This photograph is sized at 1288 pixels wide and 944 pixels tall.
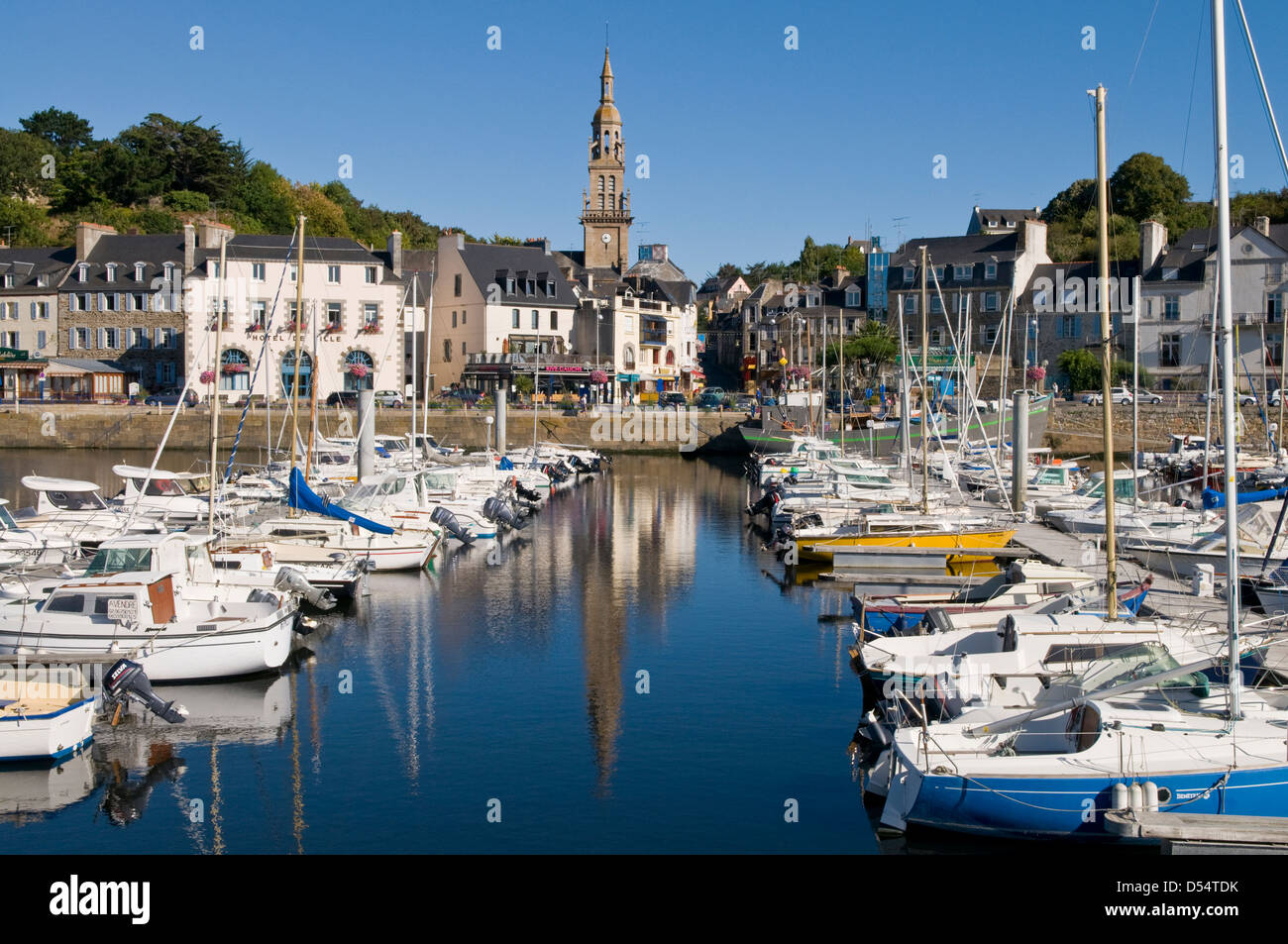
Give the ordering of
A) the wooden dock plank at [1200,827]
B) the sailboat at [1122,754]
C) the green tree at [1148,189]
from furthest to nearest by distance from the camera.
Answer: the green tree at [1148,189]
the sailboat at [1122,754]
the wooden dock plank at [1200,827]

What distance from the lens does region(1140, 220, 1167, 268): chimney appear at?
8100 centimetres

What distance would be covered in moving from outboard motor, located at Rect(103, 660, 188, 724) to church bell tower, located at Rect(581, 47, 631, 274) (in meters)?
86.1

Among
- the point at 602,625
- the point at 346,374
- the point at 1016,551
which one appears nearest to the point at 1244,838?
the point at 602,625

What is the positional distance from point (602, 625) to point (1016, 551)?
1303 centimetres

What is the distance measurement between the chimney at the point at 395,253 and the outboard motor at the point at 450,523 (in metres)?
48.1

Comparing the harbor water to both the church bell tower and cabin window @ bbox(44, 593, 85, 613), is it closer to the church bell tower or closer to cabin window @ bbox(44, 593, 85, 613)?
cabin window @ bbox(44, 593, 85, 613)

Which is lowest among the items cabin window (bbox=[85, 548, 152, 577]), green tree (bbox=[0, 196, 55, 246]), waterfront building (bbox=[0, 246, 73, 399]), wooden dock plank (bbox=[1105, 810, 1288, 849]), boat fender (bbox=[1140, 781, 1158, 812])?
wooden dock plank (bbox=[1105, 810, 1288, 849])

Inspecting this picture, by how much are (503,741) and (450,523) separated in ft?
65.7

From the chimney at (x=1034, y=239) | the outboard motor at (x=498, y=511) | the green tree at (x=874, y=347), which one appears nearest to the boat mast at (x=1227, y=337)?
the outboard motor at (x=498, y=511)

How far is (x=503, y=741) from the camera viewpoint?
21141 millimetres

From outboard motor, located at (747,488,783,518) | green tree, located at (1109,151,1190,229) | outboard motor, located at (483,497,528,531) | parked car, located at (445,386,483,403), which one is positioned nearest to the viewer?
outboard motor, located at (483,497,528,531)

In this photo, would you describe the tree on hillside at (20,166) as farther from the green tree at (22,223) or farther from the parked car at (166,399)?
the parked car at (166,399)

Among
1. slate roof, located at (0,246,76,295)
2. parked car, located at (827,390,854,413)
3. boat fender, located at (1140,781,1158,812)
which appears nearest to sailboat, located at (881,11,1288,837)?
boat fender, located at (1140,781,1158,812)

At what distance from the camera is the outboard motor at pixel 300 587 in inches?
1100
